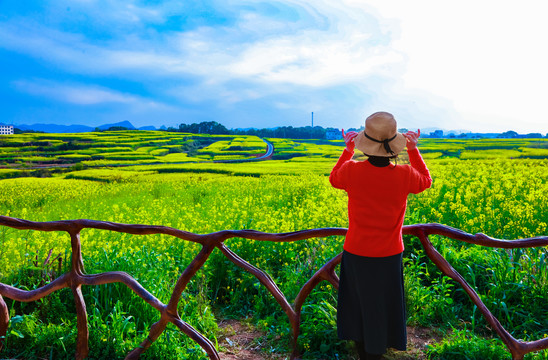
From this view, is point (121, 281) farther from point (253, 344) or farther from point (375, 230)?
point (375, 230)

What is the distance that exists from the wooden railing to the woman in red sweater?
228 millimetres

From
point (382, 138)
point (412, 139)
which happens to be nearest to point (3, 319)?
point (382, 138)

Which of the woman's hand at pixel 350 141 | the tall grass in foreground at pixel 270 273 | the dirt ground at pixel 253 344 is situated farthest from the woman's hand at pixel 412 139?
the dirt ground at pixel 253 344

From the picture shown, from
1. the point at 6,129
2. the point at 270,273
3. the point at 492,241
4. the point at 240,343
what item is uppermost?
the point at 6,129

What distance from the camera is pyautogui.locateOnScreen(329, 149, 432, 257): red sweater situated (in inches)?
57.6

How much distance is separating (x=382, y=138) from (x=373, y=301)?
2.27ft

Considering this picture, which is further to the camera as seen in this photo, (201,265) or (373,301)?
(201,265)

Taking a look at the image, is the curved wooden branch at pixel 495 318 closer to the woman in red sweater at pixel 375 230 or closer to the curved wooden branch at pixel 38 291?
the woman in red sweater at pixel 375 230

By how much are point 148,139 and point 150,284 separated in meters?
7.61

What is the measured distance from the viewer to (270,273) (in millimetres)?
3139

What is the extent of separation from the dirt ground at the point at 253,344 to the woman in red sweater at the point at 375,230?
2.24ft

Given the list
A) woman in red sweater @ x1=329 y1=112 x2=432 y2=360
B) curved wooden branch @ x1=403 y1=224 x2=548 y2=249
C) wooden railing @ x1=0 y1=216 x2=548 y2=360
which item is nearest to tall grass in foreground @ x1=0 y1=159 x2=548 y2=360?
wooden railing @ x1=0 y1=216 x2=548 y2=360

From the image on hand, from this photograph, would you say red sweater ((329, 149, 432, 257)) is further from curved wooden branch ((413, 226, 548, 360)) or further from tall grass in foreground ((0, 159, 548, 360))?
tall grass in foreground ((0, 159, 548, 360))

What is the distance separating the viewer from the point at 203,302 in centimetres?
264
